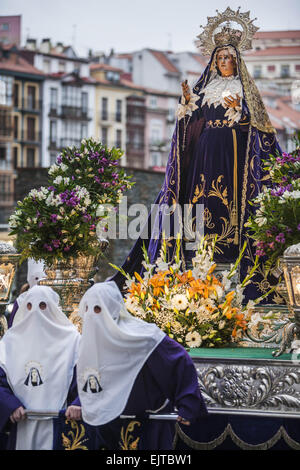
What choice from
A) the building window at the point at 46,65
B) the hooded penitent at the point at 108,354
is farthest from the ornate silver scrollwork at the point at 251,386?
the building window at the point at 46,65

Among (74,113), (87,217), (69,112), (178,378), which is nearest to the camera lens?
(178,378)

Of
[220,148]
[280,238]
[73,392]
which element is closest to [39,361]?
[73,392]

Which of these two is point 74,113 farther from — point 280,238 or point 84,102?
point 280,238

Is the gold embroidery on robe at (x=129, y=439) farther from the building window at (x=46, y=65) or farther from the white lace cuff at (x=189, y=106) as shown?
the building window at (x=46, y=65)

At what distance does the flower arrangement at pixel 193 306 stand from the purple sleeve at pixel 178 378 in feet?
4.85

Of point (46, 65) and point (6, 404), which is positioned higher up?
point (46, 65)

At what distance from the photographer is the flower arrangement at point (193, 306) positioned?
22.8 feet

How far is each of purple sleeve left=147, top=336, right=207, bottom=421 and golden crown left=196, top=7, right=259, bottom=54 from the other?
4411 millimetres

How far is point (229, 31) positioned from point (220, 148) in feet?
3.98

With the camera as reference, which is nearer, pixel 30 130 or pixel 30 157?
pixel 30 157

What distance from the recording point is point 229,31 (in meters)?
8.92

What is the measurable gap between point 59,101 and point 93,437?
1733 inches

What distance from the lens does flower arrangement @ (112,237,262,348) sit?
6.96 m
